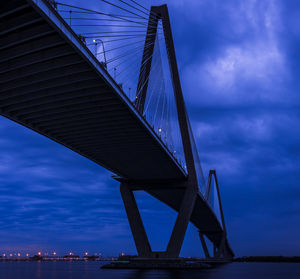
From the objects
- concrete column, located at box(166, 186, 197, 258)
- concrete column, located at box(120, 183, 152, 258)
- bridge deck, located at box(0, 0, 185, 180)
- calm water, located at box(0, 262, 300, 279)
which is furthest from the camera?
concrete column, located at box(120, 183, 152, 258)

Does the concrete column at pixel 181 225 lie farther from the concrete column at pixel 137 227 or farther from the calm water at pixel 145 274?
the concrete column at pixel 137 227

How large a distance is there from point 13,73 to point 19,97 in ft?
9.51

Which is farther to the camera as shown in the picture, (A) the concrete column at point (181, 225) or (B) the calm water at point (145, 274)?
(A) the concrete column at point (181, 225)

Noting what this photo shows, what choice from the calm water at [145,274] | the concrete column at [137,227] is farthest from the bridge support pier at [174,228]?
the calm water at [145,274]

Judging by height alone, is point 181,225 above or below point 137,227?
below

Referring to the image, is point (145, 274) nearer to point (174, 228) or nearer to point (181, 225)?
point (174, 228)

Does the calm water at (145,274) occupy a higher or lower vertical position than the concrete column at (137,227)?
lower

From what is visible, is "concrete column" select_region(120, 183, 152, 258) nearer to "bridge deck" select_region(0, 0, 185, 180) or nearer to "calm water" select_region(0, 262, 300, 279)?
"calm water" select_region(0, 262, 300, 279)

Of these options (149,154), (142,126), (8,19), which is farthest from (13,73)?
(149,154)

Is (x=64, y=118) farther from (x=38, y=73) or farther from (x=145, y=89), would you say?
(x=145, y=89)

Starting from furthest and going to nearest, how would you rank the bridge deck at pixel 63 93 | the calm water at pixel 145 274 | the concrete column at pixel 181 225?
the concrete column at pixel 181 225
the calm water at pixel 145 274
the bridge deck at pixel 63 93

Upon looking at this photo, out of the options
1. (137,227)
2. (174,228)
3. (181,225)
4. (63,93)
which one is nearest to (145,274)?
(174,228)

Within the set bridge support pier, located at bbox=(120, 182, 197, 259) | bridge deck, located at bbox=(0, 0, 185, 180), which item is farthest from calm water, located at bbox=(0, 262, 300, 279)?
bridge deck, located at bbox=(0, 0, 185, 180)

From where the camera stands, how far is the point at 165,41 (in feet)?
106
